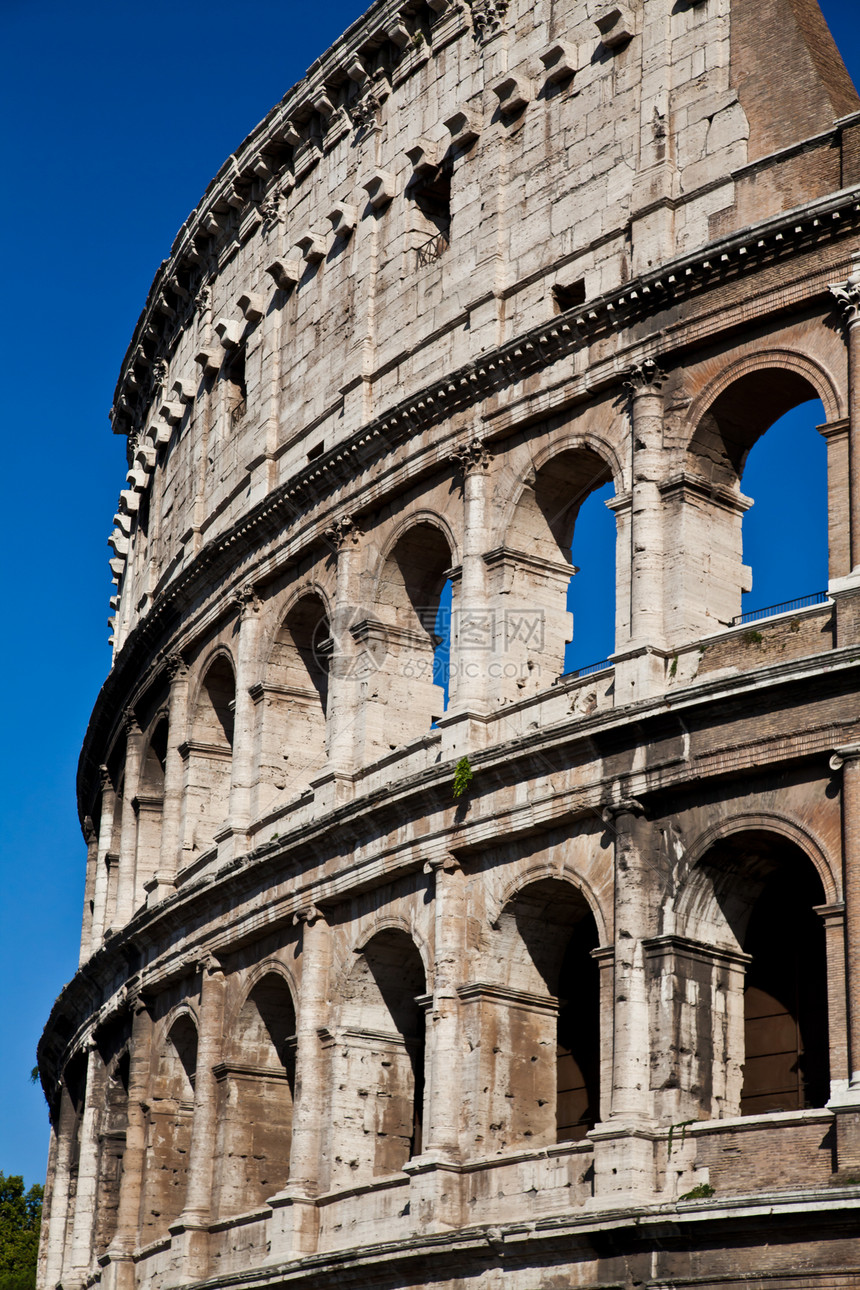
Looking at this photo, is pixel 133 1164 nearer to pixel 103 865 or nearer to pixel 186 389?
pixel 103 865

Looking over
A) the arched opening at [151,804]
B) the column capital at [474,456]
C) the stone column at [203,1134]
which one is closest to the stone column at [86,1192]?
the arched opening at [151,804]

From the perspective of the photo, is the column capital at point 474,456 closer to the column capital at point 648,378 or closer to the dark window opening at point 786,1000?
the column capital at point 648,378

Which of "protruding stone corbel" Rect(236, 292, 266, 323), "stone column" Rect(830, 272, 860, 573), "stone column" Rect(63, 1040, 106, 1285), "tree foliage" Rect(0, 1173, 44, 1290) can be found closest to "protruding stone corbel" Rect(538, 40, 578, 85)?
"stone column" Rect(830, 272, 860, 573)

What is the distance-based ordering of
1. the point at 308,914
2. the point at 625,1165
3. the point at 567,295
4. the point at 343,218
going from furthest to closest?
the point at 343,218 → the point at 308,914 → the point at 567,295 → the point at 625,1165

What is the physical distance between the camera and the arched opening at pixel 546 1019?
2142 cm

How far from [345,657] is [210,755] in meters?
5.62

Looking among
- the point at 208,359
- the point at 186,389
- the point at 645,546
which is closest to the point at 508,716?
the point at 645,546

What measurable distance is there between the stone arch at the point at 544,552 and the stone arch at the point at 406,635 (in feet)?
5.61

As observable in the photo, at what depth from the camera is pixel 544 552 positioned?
2378cm

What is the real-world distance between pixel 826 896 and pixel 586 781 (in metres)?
3.14

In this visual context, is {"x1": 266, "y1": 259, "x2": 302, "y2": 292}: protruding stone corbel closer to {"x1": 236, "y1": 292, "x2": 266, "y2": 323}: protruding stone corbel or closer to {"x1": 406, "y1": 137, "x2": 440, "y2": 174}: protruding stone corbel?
{"x1": 236, "y1": 292, "x2": 266, "y2": 323}: protruding stone corbel

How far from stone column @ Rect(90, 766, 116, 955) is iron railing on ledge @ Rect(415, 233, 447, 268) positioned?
533 inches

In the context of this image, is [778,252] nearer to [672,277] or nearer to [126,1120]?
[672,277]

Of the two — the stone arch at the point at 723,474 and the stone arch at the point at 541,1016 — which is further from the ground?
the stone arch at the point at 723,474
